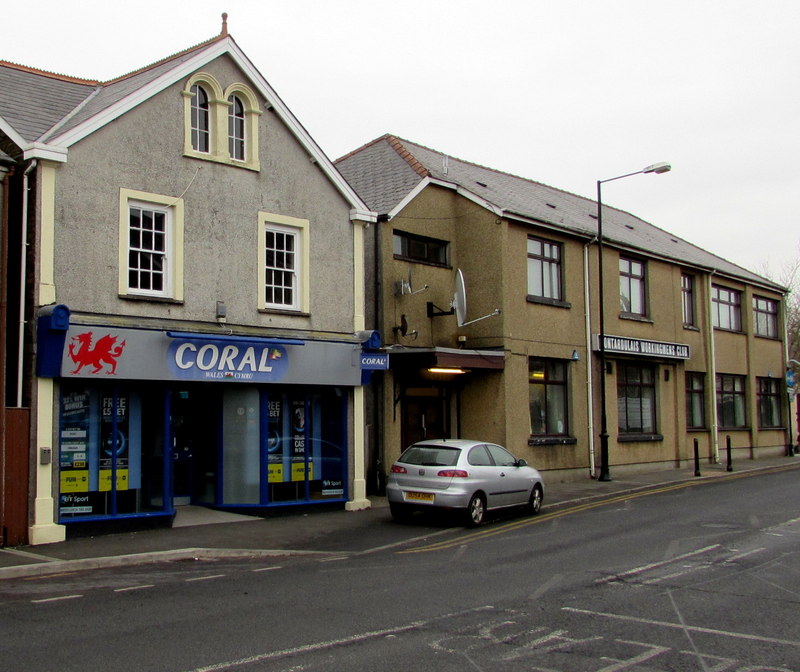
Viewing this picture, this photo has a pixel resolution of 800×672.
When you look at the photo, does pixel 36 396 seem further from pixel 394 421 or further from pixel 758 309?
pixel 758 309

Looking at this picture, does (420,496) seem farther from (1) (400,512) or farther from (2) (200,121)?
(2) (200,121)

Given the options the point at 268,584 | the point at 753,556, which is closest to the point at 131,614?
the point at 268,584

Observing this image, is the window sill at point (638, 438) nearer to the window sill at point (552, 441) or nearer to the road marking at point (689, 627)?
the window sill at point (552, 441)

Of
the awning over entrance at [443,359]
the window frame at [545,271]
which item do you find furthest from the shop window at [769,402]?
the awning over entrance at [443,359]

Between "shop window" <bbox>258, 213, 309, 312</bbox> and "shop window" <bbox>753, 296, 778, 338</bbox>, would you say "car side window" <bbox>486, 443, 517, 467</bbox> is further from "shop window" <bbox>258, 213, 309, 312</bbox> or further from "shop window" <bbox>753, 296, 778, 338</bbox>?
"shop window" <bbox>753, 296, 778, 338</bbox>

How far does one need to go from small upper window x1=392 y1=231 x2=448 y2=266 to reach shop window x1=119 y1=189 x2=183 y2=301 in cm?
666

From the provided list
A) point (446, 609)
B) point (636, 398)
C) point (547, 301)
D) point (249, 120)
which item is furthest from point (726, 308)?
point (446, 609)

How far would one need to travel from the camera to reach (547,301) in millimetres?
23953

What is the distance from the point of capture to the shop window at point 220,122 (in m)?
16.2

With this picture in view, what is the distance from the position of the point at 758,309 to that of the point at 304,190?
25.1 meters

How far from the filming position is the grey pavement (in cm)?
1212

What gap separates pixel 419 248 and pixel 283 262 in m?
5.38

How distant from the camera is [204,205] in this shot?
16.2m

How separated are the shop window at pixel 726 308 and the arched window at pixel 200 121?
22.2 meters
